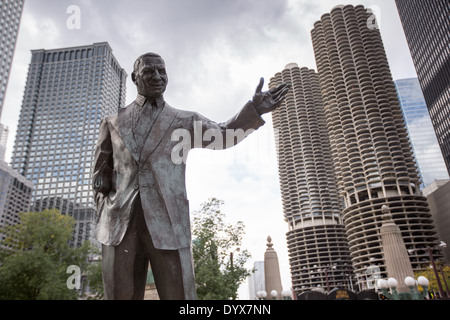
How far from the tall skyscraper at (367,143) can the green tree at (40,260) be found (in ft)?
214

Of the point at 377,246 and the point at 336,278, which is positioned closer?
the point at 377,246

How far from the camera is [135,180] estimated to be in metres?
2.96

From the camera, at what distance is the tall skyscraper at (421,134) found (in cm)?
14150

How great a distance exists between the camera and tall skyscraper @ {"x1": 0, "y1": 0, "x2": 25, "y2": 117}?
279 feet

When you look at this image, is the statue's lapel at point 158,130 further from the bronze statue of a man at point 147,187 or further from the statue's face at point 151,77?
the statue's face at point 151,77

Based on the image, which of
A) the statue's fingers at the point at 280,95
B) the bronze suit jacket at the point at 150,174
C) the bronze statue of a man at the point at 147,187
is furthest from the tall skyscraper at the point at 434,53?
the bronze statue of a man at the point at 147,187

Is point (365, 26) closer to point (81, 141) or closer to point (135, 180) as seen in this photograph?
point (81, 141)

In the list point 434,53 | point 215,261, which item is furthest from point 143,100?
point 434,53

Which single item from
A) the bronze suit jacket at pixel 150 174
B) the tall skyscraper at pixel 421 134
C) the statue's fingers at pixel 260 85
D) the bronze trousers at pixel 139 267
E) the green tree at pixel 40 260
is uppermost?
the tall skyscraper at pixel 421 134

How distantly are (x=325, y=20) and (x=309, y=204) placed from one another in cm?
5456

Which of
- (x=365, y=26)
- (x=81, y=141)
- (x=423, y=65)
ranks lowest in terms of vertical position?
(x=423, y=65)

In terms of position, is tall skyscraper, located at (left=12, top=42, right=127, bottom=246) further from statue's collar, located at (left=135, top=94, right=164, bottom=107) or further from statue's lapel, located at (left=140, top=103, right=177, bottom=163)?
statue's lapel, located at (left=140, top=103, right=177, bottom=163)

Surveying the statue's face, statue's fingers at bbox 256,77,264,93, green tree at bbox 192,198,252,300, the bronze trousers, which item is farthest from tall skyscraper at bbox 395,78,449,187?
the bronze trousers

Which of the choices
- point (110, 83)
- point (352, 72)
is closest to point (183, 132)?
point (352, 72)
